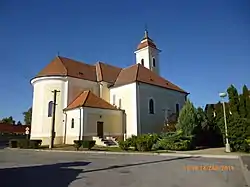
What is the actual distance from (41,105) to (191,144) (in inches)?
788

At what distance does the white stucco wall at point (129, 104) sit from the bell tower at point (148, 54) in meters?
11.4

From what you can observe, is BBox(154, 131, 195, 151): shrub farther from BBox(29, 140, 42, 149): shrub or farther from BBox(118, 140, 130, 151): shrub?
BBox(29, 140, 42, 149): shrub

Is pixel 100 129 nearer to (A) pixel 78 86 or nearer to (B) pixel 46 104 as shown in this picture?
(A) pixel 78 86

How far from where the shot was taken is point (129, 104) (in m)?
32.4

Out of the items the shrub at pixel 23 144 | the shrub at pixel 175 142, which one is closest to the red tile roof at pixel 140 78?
the shrub at pixel 175 142

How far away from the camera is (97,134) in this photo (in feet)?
100

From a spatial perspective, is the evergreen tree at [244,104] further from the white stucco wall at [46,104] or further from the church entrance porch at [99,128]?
the white stucco wall at [46,104]

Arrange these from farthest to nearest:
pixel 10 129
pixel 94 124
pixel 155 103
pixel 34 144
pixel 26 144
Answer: pixel 10 129 < pixel 155 103 < pixel 94 124 < pixel 26 144 < pixel 34 144

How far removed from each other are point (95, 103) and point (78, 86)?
492 cm

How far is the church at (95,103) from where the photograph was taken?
30.5 m

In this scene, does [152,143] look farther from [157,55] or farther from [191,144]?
[157,55]

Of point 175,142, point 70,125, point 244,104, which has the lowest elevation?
point 175,142

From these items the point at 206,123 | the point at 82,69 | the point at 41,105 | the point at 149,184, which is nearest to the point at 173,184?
the point at 149,184

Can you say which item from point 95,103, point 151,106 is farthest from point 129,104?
point 95,103
